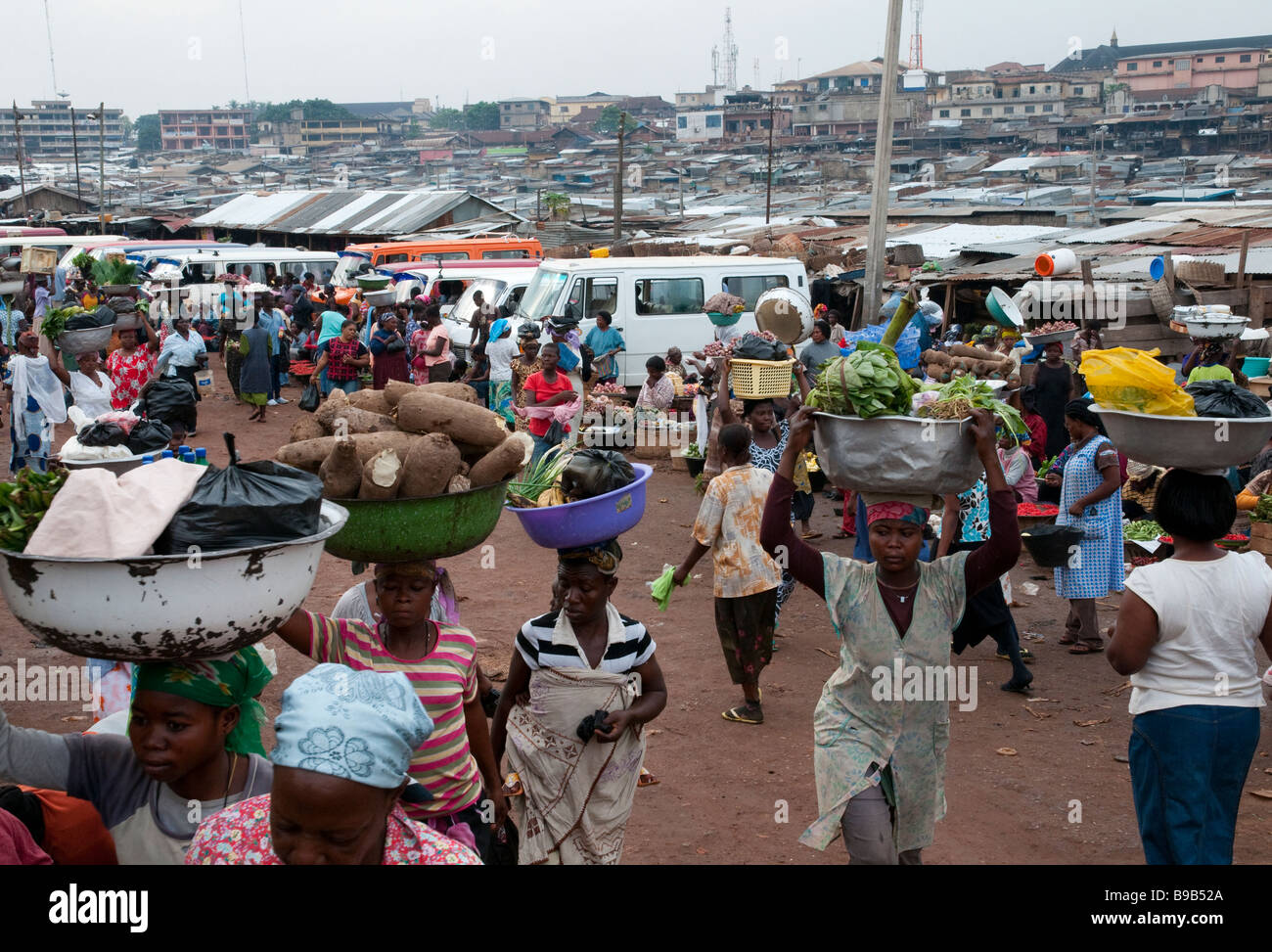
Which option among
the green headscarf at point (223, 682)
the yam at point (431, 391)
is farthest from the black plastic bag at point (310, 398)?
the green headscarf at point (223, 682)

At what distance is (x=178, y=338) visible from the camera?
46.8ft

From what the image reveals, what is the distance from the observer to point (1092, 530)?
759 cm

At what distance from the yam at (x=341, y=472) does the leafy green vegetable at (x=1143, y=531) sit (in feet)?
24.6

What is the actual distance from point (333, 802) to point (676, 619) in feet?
21.5

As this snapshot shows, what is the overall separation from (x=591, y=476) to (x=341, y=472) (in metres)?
0.97

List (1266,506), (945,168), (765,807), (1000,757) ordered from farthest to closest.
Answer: (945,168), (1266,506), (1000,757), (765,807)

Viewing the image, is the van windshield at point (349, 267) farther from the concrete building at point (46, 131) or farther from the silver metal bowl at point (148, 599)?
the concrete building at point (46, 131)

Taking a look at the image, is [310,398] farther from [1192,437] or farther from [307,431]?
[1192,437]

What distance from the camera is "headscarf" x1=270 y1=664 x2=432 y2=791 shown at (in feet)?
7.22

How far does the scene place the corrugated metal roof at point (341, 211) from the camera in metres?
35.6

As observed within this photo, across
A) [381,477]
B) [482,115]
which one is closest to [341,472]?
[381,477]

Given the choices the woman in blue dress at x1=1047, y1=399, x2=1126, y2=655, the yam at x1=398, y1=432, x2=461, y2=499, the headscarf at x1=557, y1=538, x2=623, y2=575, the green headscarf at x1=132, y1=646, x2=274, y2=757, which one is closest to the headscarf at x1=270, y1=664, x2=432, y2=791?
the green headscarf at x1=132, y1=646, x2=274, y2=757
